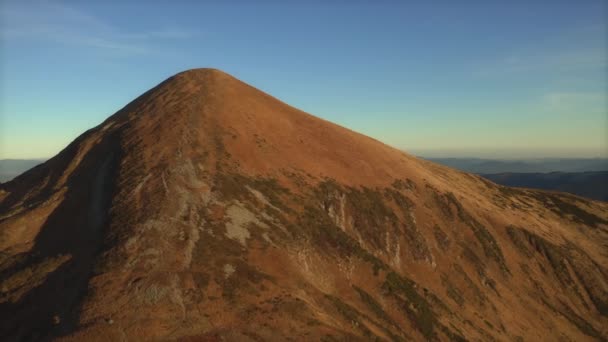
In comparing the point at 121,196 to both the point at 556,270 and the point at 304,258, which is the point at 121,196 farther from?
the point at 556,270

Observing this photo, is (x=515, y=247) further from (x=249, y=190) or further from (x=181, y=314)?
(x=181, y=314)

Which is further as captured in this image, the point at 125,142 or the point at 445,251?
the point at 445,251

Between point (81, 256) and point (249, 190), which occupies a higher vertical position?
point (249, 190)

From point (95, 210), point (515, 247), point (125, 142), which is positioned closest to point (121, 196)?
point (95, 210)

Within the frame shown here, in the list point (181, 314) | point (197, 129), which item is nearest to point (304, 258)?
point (181, 314)

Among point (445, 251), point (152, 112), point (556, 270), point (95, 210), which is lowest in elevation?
point (556, 270)

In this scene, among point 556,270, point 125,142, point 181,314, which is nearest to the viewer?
point 181,314

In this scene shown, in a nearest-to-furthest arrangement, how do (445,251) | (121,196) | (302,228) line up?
(121,196), (302,228), (445,251)
